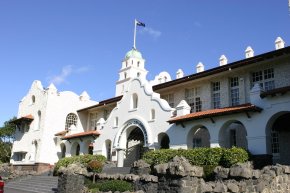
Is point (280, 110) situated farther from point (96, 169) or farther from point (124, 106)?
point (124, 106)

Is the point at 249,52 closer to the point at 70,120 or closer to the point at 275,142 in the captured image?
the point at 275,142

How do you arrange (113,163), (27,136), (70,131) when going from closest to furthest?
(113,163)
(70,131)
(27,136)

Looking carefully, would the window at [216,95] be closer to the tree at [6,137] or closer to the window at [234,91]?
the window at [234,91]

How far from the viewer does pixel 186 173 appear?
36.6 ft

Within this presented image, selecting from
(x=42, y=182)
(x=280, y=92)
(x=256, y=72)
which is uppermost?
(x=256, y=72)

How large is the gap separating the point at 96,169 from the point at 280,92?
39.1 feet

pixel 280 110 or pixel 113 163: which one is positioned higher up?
pixel 280 110

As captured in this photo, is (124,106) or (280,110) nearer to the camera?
(280,110)

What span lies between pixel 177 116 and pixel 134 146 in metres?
9.49

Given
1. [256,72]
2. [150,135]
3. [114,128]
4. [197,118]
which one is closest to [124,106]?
[114,128]

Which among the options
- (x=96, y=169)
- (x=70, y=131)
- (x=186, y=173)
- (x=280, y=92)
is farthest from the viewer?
(x=70, y=131)

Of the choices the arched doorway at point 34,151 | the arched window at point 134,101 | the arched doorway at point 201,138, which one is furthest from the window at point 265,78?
the arched doorway at point 34,151

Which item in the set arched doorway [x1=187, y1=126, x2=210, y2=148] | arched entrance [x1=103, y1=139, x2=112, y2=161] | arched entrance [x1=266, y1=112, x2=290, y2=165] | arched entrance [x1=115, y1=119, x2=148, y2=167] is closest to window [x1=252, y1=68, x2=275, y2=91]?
arched entrance [x1=266, y1=112, x2=290, y2=165]

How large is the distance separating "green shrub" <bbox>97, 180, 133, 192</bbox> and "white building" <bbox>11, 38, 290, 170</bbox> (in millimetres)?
6845
